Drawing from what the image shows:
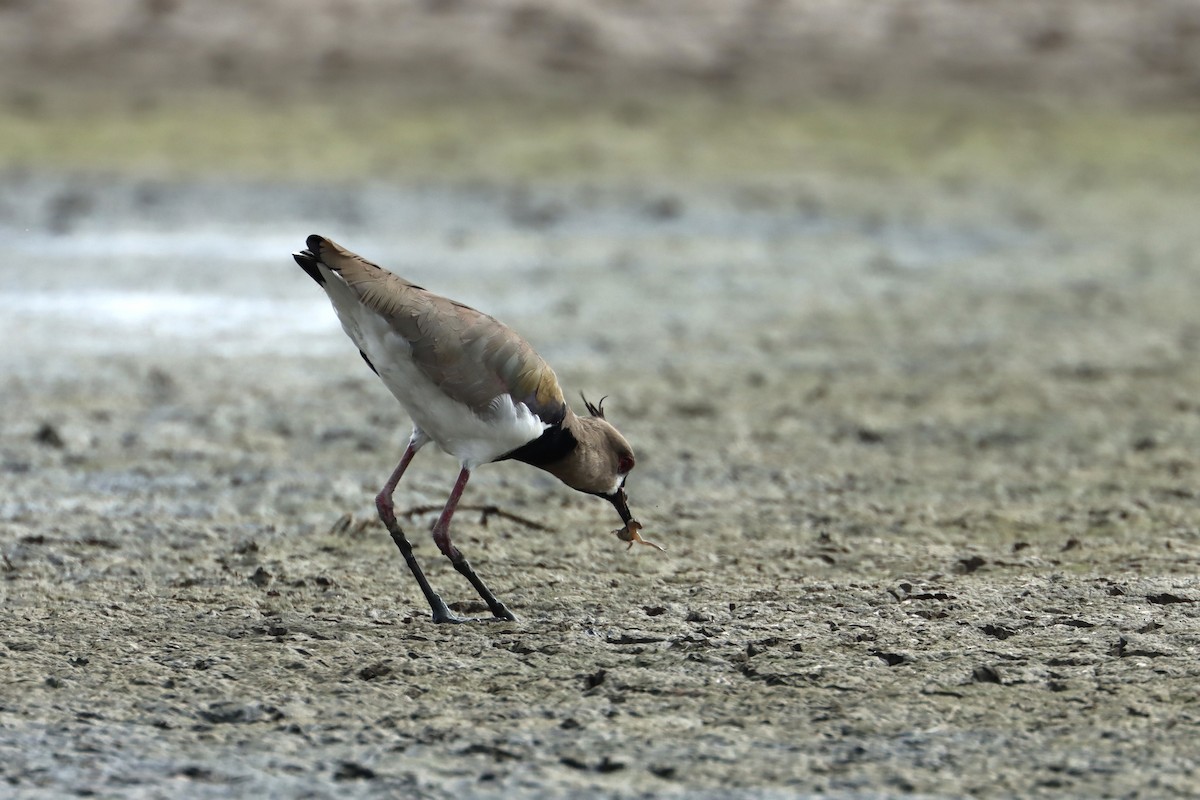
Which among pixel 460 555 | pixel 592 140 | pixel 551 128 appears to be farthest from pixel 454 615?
pixel 551 128

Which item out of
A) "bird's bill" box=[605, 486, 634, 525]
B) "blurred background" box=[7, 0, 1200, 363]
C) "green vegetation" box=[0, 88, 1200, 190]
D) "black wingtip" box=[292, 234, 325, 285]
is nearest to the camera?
A: "black wingtip" box=[292, 234, 325, 285]

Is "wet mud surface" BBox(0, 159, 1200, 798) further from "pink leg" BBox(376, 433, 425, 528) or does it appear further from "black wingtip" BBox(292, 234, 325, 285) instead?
"black wingtip" BBox(292, 234, 325, 285)

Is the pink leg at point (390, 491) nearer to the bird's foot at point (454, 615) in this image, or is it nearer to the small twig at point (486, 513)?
the bird's foot at point (454, 615)

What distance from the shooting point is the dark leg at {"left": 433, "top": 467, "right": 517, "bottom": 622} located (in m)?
4.46

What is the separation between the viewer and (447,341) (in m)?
4.34

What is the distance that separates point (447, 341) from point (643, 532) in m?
1.27

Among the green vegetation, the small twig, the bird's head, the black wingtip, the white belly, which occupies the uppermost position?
the green vegetation

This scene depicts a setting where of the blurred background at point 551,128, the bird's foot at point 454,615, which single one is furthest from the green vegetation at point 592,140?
the bird's foot at point 454,615

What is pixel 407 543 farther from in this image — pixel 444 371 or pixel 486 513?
pixel 486 513

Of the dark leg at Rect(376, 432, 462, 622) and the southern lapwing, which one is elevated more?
the southern lapwing

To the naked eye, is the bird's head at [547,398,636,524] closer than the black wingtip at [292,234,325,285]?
No

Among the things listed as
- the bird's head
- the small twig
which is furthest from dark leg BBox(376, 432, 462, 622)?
the small twig

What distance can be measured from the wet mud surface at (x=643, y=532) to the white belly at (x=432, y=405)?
485 mm

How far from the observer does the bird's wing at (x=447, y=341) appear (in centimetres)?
432
